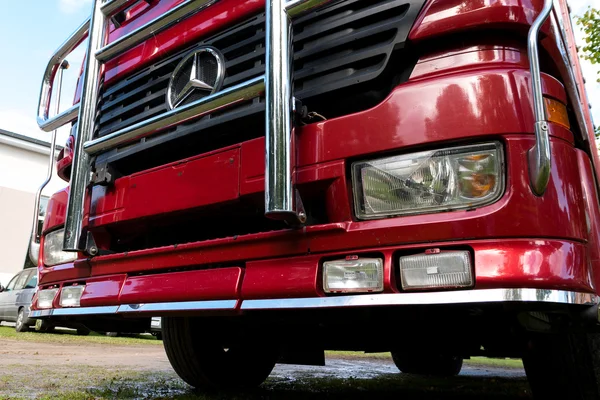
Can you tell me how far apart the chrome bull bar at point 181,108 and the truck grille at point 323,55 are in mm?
91

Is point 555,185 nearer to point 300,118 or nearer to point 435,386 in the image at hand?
point 300,118

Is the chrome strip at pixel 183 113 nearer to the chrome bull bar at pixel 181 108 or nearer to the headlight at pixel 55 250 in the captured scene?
the chrome bull bar at pixel 181 108

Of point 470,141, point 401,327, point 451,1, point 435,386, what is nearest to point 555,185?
point 470,141

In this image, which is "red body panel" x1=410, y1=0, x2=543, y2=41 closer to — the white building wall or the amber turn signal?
the amber turn signal

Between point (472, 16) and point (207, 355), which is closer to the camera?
point (472, 16)

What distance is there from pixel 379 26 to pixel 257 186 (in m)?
0.69

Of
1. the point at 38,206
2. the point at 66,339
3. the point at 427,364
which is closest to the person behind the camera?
the point at 38,206

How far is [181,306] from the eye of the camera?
1.93 metres

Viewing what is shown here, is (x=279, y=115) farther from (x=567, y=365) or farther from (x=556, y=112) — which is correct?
(x=567, y=365)

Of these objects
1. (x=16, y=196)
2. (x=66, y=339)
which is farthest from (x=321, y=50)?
(x=16, y=196)

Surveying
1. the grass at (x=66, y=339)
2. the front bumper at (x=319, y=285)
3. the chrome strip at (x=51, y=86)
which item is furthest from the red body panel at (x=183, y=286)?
the grass at (x=66, y=339)

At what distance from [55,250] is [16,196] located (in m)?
17.2

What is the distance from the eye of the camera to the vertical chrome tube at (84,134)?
235 cm

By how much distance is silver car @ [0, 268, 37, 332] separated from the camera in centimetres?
1075
